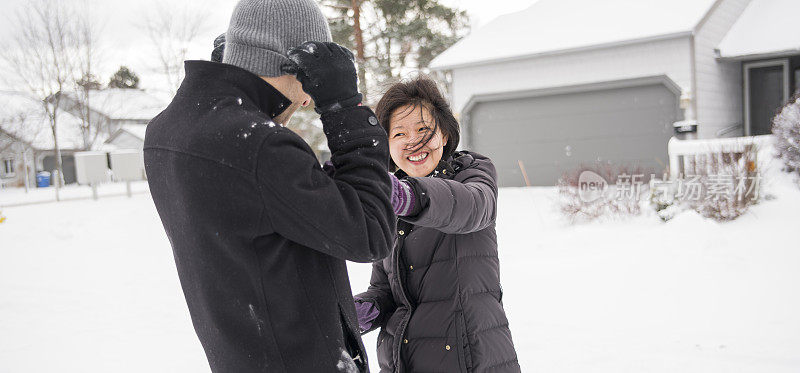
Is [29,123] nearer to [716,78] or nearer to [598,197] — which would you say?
[598,197]

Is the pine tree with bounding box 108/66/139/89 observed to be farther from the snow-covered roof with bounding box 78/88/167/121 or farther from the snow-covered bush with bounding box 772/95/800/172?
Result: the snow-covered bush with bounding box 772/95/800/172

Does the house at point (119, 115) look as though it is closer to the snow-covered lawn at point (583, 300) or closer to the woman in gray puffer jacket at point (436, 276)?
the snow-covered lawn at point (583, 300)

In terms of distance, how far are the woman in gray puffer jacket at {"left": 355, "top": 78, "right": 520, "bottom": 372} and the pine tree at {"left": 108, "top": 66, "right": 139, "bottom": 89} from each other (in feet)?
182

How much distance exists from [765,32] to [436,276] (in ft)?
50.1

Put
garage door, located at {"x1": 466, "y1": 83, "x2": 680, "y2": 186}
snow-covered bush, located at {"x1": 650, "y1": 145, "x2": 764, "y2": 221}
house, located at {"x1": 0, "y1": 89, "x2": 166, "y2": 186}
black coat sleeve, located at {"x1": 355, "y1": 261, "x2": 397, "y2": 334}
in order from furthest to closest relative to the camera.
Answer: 1. house, located at {"x1": 0, "y1": 89, "x2": 166, "y2": 186}
2. garage door, located at {"x1": 466, "y1": 83, "x2": 680, "y2": 186}
3. snow-covered bush, located at {"x1": 650, "y1": 145, "x2": 764, "y2": 221}
4. black coat sleeve, located at {"x1": 355, "y1": 261, "x2": 397, "y2": 334}

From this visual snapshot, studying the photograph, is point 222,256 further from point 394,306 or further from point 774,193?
point 774,193

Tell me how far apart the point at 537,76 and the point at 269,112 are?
14.1 meters

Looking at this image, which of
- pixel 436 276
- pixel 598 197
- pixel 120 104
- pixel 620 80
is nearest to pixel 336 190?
pixel 436 276

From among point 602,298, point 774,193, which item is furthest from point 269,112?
point 774,193

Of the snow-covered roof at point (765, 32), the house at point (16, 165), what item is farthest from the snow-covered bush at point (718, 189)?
the house at point (16, 165)

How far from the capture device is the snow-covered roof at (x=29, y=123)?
3011 cm

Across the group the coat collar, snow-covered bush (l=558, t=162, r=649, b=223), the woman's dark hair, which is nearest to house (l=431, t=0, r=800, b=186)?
snow-covered bush (l=558, t=162, r=649, b=223)

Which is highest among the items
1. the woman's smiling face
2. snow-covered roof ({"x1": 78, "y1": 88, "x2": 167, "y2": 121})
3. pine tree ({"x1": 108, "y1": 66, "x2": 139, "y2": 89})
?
pine tree ({"x1": 108, "y1": 66, "x2": 139, "y2": 89})

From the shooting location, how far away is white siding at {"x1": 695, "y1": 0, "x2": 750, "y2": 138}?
13.0 meters
